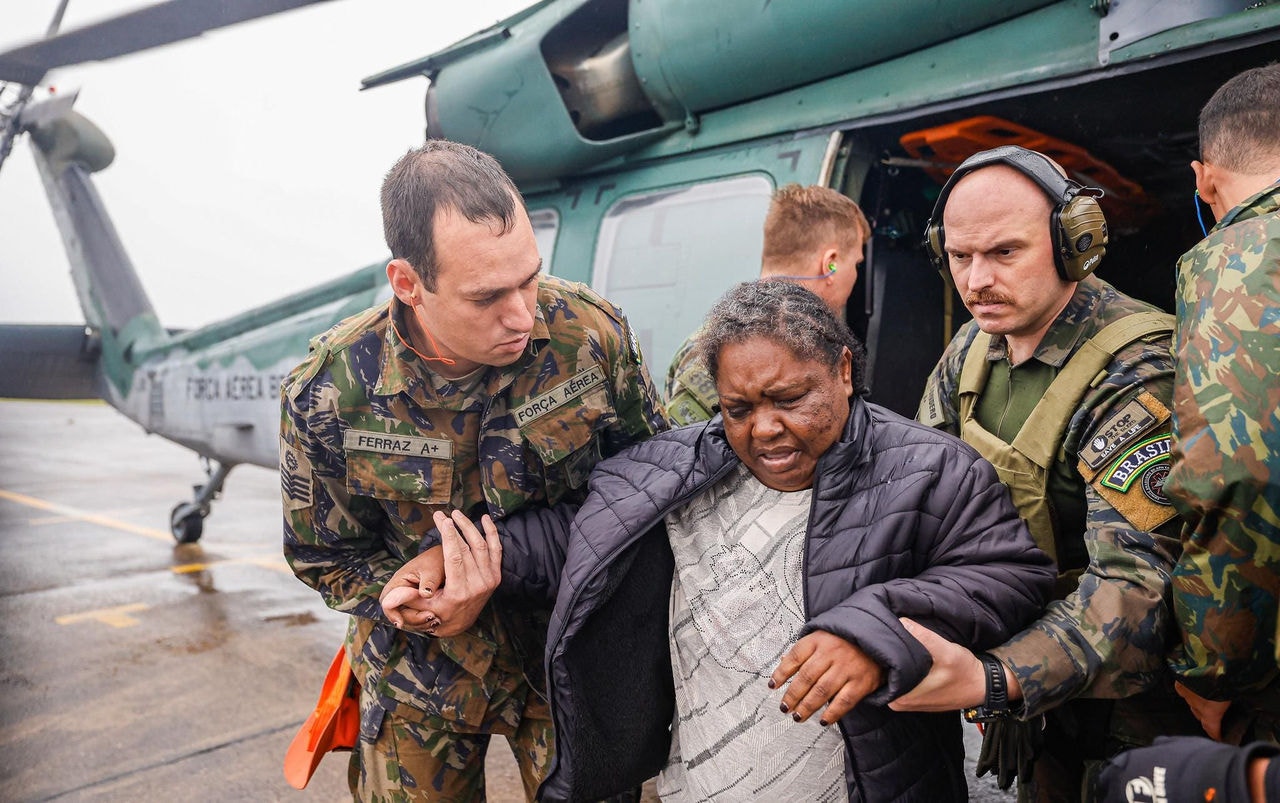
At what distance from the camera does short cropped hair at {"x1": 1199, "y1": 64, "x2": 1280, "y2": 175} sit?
5.11ft

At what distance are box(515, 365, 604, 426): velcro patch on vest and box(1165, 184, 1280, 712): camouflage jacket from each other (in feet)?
3.54

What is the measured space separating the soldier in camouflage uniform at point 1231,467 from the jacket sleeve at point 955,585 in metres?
0.22

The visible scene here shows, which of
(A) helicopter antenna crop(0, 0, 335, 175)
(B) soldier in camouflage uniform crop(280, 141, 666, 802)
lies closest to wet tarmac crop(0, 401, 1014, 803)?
(B) soldier in camouflage uniform crop(280, 141, 666, 802)

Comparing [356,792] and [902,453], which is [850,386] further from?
[356,792]

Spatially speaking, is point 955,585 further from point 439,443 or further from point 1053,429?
point 439,443

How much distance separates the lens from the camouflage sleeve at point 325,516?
5.98ft

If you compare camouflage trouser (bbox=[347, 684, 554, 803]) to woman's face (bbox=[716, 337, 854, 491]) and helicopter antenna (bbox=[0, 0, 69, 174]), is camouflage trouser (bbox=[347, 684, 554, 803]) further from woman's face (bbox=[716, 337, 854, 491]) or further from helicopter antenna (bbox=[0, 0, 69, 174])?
helicopter antenna (bbox=[0, 0, 69, 174])

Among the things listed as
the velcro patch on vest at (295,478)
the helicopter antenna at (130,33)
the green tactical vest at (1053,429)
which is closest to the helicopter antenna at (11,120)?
the helicopter antenna at (130,33)

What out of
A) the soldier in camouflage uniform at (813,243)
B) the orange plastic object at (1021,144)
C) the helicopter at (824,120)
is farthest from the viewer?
the orange plastic object at (1021,144)

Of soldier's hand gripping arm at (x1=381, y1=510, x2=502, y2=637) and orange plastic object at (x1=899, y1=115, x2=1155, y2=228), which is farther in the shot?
orange plastic object at (x1=899, y1=115, x2=1155, y2=228)

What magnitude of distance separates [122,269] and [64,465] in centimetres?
718

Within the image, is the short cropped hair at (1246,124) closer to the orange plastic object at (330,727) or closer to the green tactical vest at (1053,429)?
the green tactical vest at (1053,429)

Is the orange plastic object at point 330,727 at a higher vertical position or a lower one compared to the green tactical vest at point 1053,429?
lower

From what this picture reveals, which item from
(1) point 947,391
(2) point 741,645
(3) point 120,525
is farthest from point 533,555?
(3) point 120,525
